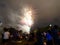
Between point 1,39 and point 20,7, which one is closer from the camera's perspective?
point 1,39

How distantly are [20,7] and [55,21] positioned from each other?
274cm

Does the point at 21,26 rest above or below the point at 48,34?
above

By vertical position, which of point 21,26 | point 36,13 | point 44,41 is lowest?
point 44,41

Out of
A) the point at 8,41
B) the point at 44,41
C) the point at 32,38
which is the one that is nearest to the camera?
the point at 44,41

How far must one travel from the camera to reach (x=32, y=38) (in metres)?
9.72

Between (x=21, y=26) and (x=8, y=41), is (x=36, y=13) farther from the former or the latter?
(x=8, y=41)

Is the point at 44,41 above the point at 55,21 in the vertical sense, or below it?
below

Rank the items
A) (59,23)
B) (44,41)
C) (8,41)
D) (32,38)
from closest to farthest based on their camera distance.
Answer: (44,41) < (8,41) < (32,38) < (59,23)

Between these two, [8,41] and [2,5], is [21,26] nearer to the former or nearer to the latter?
[2,5]

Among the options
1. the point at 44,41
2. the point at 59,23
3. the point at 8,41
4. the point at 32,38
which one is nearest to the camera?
the point at 44,41

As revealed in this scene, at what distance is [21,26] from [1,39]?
12.0 feet

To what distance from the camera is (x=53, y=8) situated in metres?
12.8

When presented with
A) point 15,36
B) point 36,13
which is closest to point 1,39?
point 15,36

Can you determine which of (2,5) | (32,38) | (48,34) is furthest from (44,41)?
(2,5)
